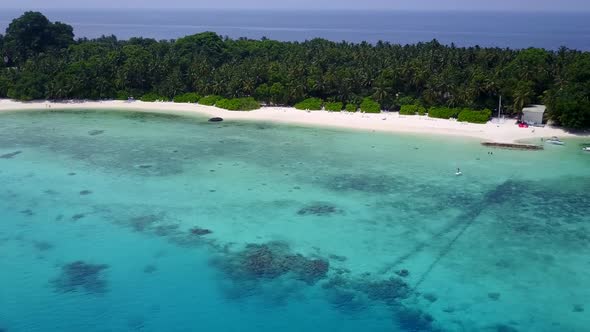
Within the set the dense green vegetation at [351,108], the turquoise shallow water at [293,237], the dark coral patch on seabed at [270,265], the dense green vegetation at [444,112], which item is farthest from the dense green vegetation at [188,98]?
the dark coral patch on seabed at [270,265]

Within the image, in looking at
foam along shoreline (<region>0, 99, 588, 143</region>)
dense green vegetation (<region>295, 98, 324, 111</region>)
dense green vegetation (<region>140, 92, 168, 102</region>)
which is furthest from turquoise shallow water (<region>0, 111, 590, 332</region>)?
dense green vegetation (<region>140, 92, 168, 102</region>)

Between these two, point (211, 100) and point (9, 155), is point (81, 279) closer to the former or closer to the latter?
point (9, 155)

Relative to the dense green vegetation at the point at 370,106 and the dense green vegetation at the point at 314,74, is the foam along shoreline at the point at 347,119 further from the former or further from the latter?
the dense green vegetation at the point at 314,74

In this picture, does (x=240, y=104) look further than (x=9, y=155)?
Yes

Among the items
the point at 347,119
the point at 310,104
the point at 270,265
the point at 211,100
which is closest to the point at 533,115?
the point at 347,119

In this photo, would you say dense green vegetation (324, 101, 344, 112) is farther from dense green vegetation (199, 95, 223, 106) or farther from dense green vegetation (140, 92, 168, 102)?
dense green vegetation (140, 92, 168, 102)
